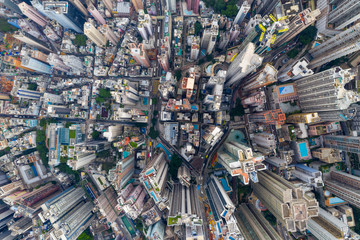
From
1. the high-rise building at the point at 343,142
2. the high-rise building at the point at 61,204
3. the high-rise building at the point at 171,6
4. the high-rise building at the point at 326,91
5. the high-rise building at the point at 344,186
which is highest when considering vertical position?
the high-rise building at the point at 171,6

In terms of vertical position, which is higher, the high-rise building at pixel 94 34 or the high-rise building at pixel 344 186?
the high-rise building at pixel 94 34

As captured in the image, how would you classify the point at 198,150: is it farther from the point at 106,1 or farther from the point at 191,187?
the point at 106,1

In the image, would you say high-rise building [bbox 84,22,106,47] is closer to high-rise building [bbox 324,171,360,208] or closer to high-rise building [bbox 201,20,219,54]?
high-rise building [bbox 201,20,219,54]

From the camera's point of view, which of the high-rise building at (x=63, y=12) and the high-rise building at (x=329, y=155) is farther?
the high-rise building at (x=63, y=12)

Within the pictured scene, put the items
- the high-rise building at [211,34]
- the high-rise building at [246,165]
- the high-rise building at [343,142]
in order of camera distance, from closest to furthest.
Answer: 1. the high-rise building at [246,165]
2. the high-rise building at [343,142]
3. the high-rise building at [211,34]

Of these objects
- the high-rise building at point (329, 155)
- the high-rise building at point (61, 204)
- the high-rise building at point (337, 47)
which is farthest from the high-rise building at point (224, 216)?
the high-rise building at point (337, 47)

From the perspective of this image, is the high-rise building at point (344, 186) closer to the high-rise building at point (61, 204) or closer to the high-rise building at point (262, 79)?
the high-rise building at point (262, 79)

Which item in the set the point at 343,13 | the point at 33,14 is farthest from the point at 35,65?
the point at 343,13
